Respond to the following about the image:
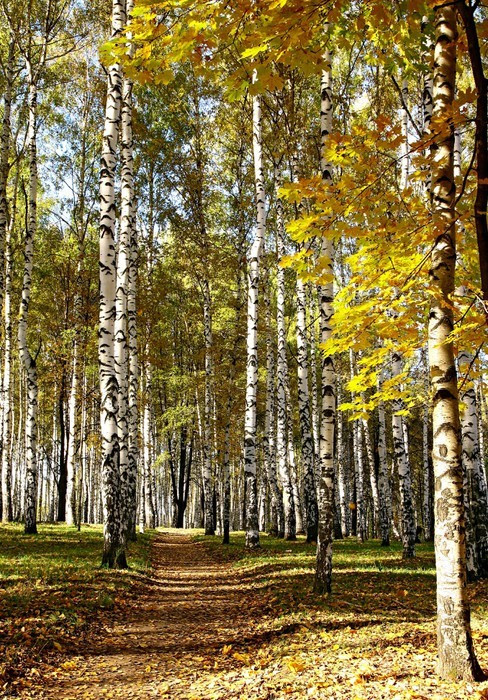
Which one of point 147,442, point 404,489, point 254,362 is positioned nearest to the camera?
point 404,489

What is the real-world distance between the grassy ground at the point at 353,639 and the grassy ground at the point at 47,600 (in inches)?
67.3

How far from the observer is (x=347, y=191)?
13.9 feet

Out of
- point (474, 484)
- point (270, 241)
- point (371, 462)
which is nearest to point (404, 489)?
point (474, 484)

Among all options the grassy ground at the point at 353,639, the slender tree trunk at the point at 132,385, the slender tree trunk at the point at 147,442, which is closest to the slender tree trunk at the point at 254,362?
the slender tree trunk at the point at 132,385

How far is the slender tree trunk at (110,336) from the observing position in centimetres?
934

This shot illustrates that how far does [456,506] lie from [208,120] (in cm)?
1965

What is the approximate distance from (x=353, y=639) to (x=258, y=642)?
1.01 meters

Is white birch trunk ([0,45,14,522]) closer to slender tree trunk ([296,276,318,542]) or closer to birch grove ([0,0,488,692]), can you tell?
birch grove ([0,0,488,692])

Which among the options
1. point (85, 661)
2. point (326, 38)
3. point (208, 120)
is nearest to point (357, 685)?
point (85, 661)

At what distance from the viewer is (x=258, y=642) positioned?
5.56 metres

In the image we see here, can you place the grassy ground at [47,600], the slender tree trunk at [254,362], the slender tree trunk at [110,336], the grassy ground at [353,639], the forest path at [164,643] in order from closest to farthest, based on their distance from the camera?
the grassy ground at [353,639]
the forest path at [164,643]
the grassy ground at [47,600]
the slender tree trunk at [110,336]
the slender tree trunk at [254,362]

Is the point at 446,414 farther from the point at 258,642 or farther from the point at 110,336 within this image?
the point at 110,336

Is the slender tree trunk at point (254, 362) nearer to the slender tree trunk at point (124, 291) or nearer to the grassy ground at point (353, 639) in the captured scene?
the slender tree trunk at point (124, 291)

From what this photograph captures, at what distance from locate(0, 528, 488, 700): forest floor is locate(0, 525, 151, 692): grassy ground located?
54mm
